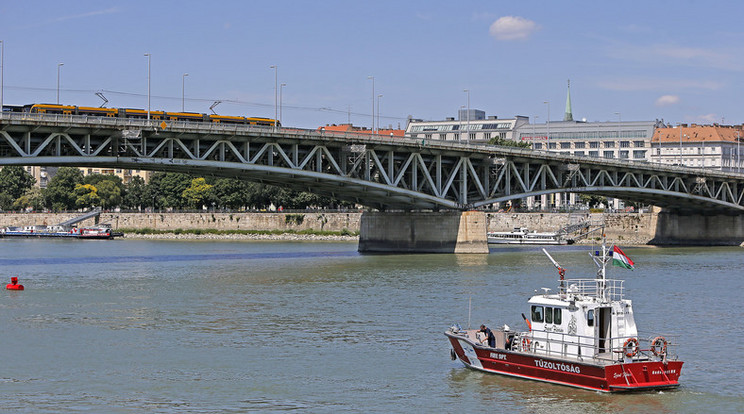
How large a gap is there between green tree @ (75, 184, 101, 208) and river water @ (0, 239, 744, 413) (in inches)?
4747

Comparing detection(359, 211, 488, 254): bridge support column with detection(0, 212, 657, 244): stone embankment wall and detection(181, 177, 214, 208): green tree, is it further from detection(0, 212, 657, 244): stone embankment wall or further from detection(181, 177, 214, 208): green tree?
detection(181, 177, 214, 208): green tree

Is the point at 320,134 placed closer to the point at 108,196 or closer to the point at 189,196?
the point at 189,196

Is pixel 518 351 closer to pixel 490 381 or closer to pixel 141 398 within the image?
pixel 490 381

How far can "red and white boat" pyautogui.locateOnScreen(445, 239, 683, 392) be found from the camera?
3181cm

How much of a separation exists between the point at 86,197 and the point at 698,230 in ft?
373

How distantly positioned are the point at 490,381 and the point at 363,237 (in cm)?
6799

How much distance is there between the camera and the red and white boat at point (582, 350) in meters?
31.8

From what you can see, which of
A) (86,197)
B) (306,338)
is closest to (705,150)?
(86,197)

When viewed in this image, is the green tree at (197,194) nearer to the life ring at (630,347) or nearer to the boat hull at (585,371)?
the boat hull at (585,371)

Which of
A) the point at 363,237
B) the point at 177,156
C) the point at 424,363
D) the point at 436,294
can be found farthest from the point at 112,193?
the point at 424,363

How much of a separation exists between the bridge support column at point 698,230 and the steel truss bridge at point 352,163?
5.93ft

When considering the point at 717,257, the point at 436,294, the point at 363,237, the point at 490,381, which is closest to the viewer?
the point at 490,381

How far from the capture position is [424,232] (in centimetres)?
9719

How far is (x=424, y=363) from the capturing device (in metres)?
36.3
